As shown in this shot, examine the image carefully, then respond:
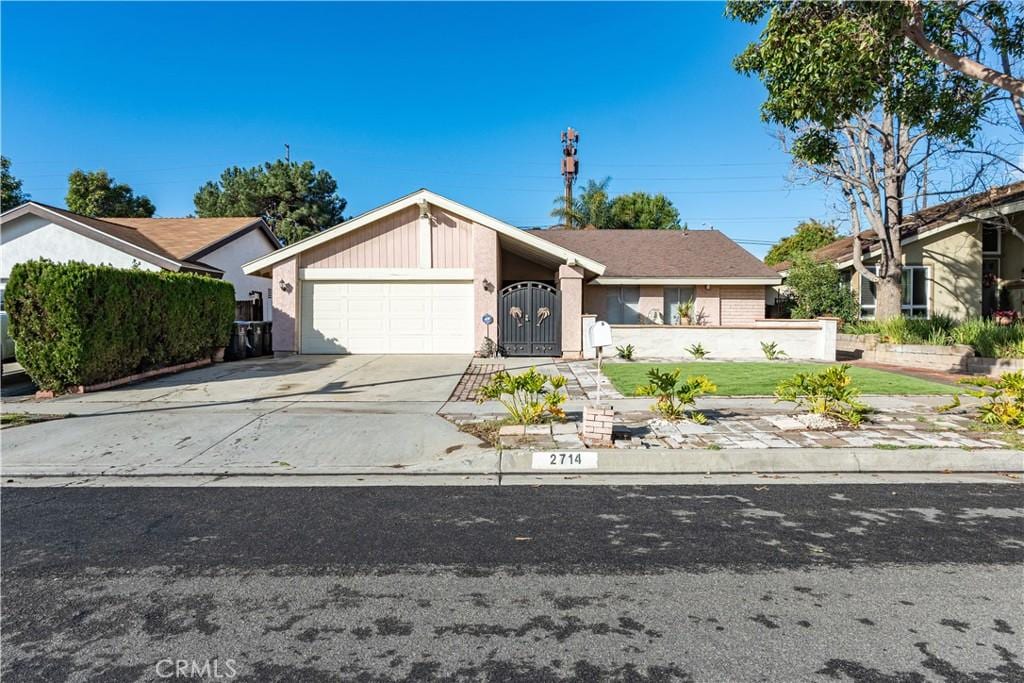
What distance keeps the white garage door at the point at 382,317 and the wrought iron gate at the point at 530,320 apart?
1195mm

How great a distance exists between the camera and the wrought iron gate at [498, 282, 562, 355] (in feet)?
52.6

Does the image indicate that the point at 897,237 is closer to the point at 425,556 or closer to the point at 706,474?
the point at 706,474

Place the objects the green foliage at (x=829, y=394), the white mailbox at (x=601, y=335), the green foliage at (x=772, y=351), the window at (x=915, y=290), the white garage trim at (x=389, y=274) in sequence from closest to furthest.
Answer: the white mailbox at (x=601, y=335) → the green foliage at (x=829, y=394) → the green foliage at (x=772, y=351) → the white garage trim at (x=389, y=274) → the window at (x=915, y=290)

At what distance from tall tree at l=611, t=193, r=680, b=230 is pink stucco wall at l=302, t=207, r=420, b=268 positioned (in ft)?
69.4

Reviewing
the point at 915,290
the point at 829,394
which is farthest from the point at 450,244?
the point at 915,290

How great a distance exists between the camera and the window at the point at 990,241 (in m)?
19.6

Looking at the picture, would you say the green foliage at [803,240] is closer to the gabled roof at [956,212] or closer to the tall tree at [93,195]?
the gabled roof at [956,212]

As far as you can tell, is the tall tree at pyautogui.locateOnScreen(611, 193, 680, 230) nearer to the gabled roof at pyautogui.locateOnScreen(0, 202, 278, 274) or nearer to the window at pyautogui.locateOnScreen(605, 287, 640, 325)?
the window at pyautogui.locateOnScreen(605, 287, 640, 325)

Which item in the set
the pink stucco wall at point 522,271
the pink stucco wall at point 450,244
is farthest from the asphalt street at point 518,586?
the pink stucco wall at point 522,271

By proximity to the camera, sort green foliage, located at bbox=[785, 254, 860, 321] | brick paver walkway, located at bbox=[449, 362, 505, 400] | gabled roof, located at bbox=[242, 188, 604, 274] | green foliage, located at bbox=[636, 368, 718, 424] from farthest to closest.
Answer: green foliage, located at bbox=[785, 254, 860, 321] < gabled roof, located at bbox=[242, 188, 604, 274] < brick paver walkway, located at bbox=[449, 362, 505, 400] < green foliage, located at bbox=[636, 368, 718, 424]

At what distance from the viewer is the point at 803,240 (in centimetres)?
4097

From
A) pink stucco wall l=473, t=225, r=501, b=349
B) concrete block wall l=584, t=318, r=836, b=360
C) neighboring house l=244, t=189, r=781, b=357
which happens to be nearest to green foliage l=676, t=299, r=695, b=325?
concrete block wall l=584, t=318, r=836, b=360

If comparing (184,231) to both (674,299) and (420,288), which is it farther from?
(674,299)

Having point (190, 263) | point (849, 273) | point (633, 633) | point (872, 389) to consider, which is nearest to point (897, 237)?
point (849, 273)
